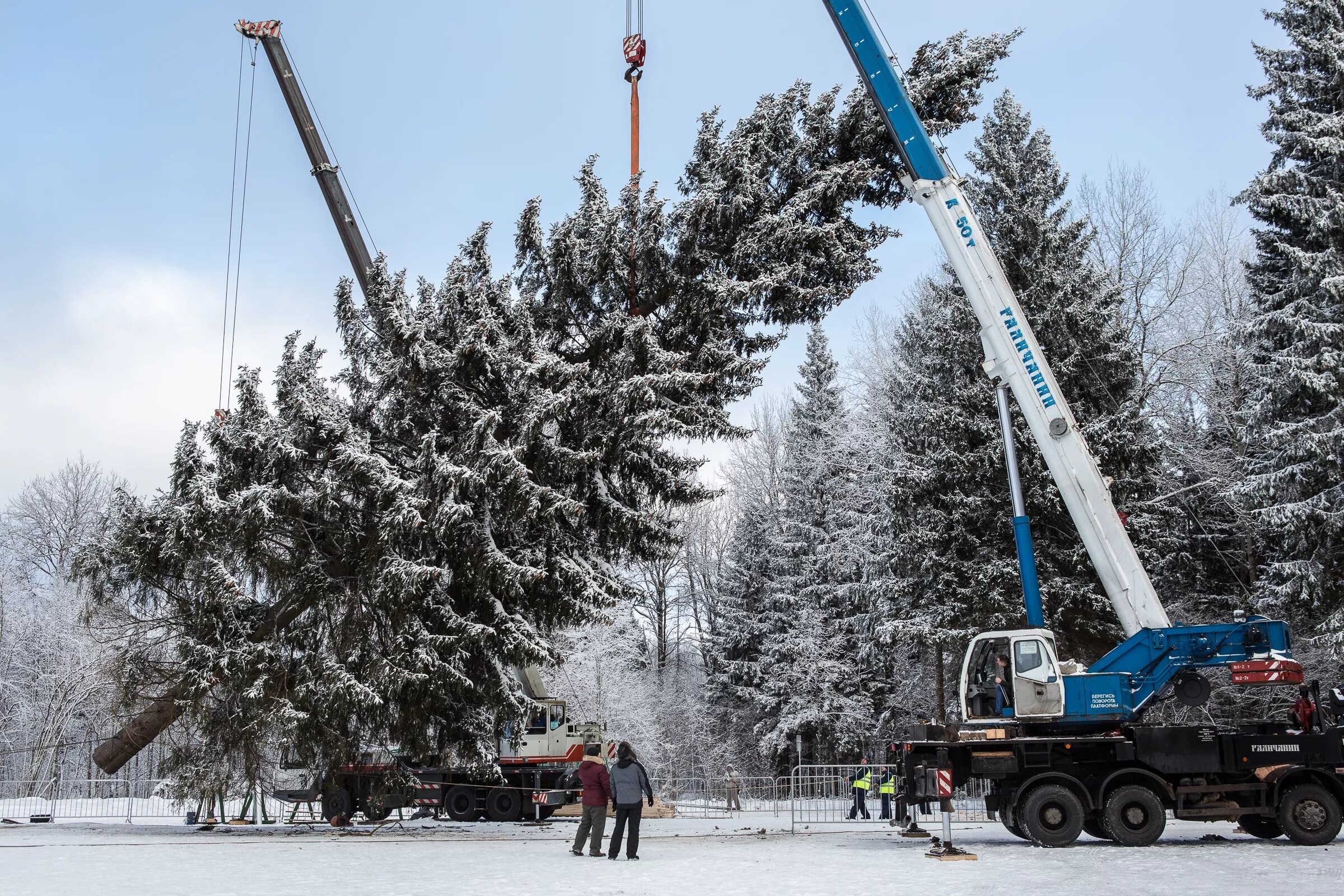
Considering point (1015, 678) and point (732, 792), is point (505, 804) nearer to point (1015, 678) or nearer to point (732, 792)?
point (732, 792)

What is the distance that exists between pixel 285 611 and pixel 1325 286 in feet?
68.8

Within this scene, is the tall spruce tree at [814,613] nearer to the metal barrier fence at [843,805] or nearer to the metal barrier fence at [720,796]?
the metal barrier fence at [720,796]

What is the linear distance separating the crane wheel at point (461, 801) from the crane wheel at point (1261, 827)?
1460 cm

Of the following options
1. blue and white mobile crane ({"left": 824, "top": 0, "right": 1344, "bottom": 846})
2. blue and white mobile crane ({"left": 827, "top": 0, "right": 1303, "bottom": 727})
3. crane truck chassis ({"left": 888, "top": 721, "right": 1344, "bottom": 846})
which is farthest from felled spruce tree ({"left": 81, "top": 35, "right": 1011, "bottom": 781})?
crane truck chassis ({"left": 888, "top": 721, "right": 1344, "bottom": 846})

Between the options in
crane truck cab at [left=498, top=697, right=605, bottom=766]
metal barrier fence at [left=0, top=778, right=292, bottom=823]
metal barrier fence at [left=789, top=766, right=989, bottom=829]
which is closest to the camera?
crane truck cab at [left=498, top=697, right=605, bottom=766]

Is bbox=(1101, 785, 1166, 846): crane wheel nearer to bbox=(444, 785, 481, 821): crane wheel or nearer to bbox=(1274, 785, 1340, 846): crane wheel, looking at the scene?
bbox=(1274, 785, 1340, 846): crane wheel

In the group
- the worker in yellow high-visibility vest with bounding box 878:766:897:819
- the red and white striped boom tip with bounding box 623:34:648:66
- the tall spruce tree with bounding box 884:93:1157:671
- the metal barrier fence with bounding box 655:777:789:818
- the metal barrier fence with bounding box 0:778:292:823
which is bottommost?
the metal barrier fence with bounding box 655:777:789:818

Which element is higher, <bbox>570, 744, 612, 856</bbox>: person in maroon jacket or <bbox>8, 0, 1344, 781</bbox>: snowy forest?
<bbox>8, 0, 1344, 781</bbox>: snowy forest

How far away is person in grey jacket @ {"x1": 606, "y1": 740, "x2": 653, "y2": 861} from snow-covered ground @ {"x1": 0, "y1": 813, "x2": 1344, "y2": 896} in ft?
1.19

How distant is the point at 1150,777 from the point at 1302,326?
36.6 ft

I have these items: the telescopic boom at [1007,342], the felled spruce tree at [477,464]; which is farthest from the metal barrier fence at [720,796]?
the telescopic boom at [1007,342]

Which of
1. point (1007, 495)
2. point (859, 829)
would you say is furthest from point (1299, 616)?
point (859, 829)

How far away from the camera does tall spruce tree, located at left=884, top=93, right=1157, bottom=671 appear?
25.0 metres

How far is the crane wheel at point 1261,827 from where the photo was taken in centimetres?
1550
